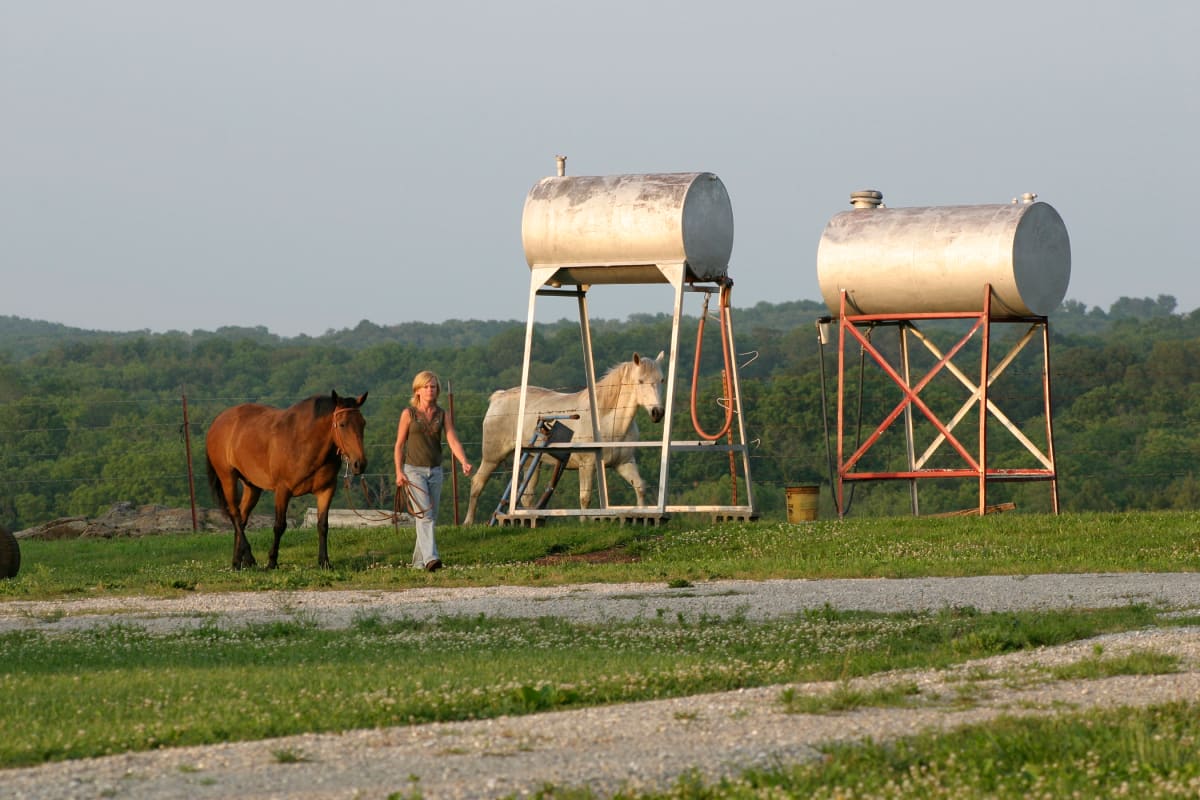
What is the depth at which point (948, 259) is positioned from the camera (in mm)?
24844

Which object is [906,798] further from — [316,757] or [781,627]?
[781,627]

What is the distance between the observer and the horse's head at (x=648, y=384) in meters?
26.7

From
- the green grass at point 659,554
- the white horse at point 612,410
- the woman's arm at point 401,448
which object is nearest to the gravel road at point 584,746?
the green grass at point 659,554

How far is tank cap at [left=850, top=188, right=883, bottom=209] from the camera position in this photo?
26.7 metres

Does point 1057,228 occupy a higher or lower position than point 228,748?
higher

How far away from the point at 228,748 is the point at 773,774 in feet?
8.19

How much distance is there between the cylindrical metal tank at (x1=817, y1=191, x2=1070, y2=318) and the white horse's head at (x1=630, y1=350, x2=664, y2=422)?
2.76m

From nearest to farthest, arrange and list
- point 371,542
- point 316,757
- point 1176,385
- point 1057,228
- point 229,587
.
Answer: point 316,757 → point 229,587 → point 371,542 → point 1057,228 → point 1176,385

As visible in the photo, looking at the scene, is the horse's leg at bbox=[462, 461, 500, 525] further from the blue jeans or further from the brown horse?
the blue jeans

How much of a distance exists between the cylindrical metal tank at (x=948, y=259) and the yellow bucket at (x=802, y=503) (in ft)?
9.10

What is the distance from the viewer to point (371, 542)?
74.7 ft

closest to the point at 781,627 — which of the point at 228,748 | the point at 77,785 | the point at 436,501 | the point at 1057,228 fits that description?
the point at 228,748

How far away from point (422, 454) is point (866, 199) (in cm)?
968

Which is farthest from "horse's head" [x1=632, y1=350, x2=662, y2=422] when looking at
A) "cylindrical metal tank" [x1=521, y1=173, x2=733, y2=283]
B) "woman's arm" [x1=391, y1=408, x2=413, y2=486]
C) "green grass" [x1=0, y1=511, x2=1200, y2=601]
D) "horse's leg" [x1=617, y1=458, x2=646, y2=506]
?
"woman's arm" [x1=391, y1=408, x2=413, y2=486]
